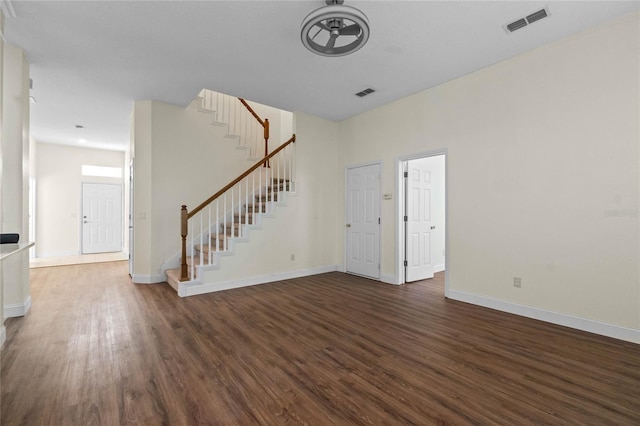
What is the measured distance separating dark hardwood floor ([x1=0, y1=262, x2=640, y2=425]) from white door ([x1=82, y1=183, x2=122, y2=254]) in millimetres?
5328

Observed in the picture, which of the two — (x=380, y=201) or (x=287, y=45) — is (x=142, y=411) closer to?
(x=287, y=45)

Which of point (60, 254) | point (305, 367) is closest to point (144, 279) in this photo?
point (305, 367)

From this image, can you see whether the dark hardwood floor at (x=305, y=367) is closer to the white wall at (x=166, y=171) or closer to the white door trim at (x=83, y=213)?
the white wall at (x=166, y=171)

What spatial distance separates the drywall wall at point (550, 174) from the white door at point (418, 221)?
83 centimetres

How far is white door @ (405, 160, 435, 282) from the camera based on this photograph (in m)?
5.14

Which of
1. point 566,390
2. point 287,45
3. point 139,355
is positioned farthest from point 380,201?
point 139,355

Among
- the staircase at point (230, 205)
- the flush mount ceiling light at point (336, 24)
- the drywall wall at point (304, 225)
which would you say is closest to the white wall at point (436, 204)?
the drywall wall at point (304, 225)

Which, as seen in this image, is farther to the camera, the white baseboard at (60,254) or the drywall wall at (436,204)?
the white baseboard at (60,254)

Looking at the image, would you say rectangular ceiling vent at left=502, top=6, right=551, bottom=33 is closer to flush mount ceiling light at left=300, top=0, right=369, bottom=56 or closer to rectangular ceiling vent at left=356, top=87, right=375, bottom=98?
flush mount ceiling light at left=300, top=0, right=369, bottom=56

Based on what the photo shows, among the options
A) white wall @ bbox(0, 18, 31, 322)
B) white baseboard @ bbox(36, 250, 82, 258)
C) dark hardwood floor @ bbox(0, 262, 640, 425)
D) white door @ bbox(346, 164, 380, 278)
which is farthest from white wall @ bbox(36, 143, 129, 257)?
white door @ bbox(346, 164, 380, 278)

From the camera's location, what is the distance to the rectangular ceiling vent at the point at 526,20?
2.82 metres

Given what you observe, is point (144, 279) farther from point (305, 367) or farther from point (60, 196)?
point (60, 196)

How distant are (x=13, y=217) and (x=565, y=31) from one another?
646cm

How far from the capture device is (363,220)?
18.9ft
